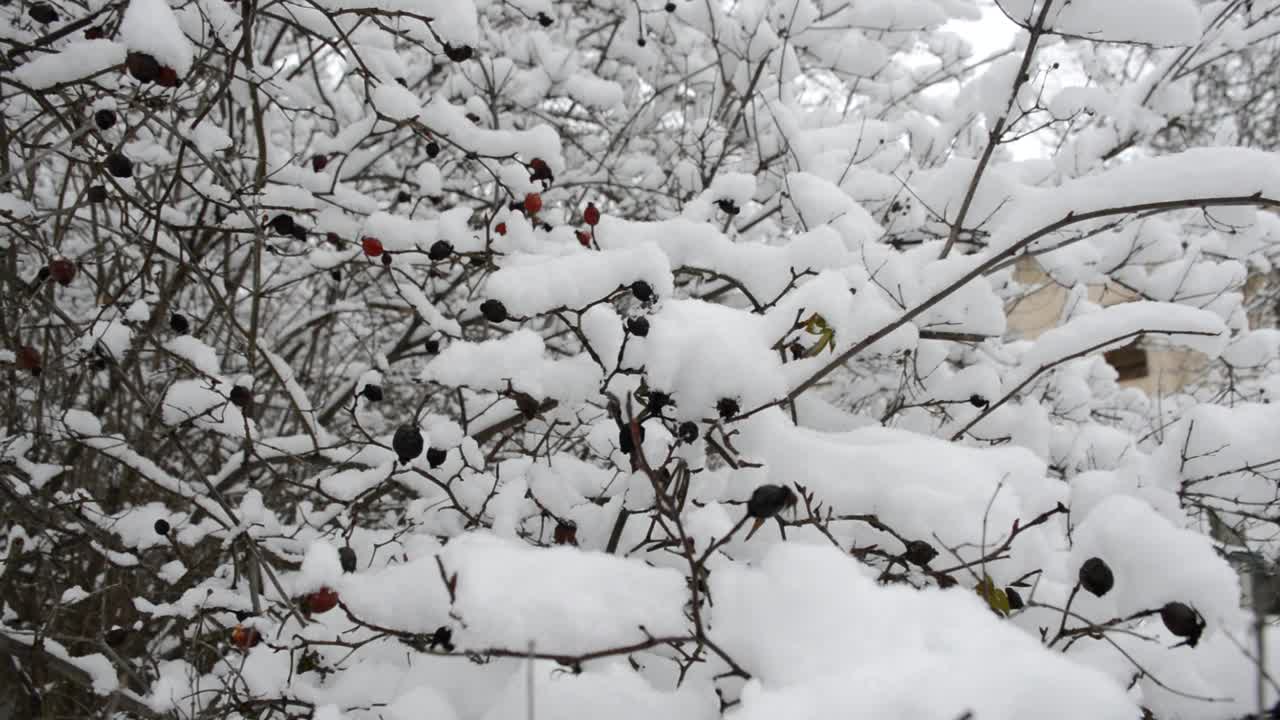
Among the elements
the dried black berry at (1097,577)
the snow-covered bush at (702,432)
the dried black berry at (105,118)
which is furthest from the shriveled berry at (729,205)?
the dried black berry at (105,118)

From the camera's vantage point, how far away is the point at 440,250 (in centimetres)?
195

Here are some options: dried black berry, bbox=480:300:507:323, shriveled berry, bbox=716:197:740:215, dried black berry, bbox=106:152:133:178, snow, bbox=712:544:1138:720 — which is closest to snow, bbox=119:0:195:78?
dried black berry, bbox=106:152:133:178

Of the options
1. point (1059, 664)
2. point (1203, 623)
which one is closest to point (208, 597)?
point (1059, 664)

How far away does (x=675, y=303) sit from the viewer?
4.20ft

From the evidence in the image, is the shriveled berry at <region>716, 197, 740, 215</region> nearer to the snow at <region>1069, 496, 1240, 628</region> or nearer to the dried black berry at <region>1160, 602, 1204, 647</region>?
the snow at <region>1069, 496, 1240, 628</region>

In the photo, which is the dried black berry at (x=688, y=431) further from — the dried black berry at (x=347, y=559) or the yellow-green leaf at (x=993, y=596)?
the dried black berry at (x=347, y=559)

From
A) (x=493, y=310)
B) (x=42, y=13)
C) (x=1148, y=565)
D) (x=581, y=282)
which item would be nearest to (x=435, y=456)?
(x=493, y=310)

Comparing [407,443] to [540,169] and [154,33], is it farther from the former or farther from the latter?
[540,169]

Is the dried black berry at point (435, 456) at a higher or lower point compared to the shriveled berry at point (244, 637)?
higher

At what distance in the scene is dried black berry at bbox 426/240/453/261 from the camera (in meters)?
1.94

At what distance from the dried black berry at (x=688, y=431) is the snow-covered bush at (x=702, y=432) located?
0.10 ft

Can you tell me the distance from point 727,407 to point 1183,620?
61 centimetres

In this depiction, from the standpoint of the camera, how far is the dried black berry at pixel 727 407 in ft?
3.85

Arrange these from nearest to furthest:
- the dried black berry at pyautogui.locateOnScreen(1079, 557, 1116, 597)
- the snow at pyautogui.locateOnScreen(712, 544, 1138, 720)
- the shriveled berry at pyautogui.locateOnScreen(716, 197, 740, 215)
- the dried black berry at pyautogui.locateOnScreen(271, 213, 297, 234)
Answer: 1. the snow at pyautogui.locateOnScreen(712, 544, 1138, 720)
2. the dried black berry at pyautogui.locateOnScreen(1079, 557, 1116, 597)
3. the dried black berry at pyautogui.locateOnScreen(271, 213, 297, 234)
4. the shriveled berry at pyautogui.locateOnScreen(716, 197, 740, 215)
